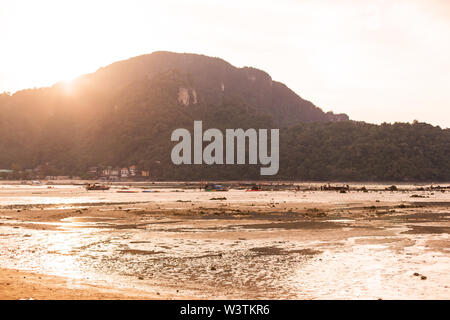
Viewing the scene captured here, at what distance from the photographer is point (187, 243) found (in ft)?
102

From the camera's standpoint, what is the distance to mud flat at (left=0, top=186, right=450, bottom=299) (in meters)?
18.1

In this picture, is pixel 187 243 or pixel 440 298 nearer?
pixel 440 298

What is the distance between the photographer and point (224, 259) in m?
25.2

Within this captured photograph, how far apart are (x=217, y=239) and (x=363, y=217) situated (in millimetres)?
21843

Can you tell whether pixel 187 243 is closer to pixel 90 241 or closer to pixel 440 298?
pixel 90 241

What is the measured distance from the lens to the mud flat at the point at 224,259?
712 inches

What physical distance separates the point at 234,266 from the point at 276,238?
417 inches

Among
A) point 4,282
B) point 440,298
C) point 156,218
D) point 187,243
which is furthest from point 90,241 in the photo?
point 440,298

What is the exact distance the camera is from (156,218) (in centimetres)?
4875

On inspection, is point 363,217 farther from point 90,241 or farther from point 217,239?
point 90,241
